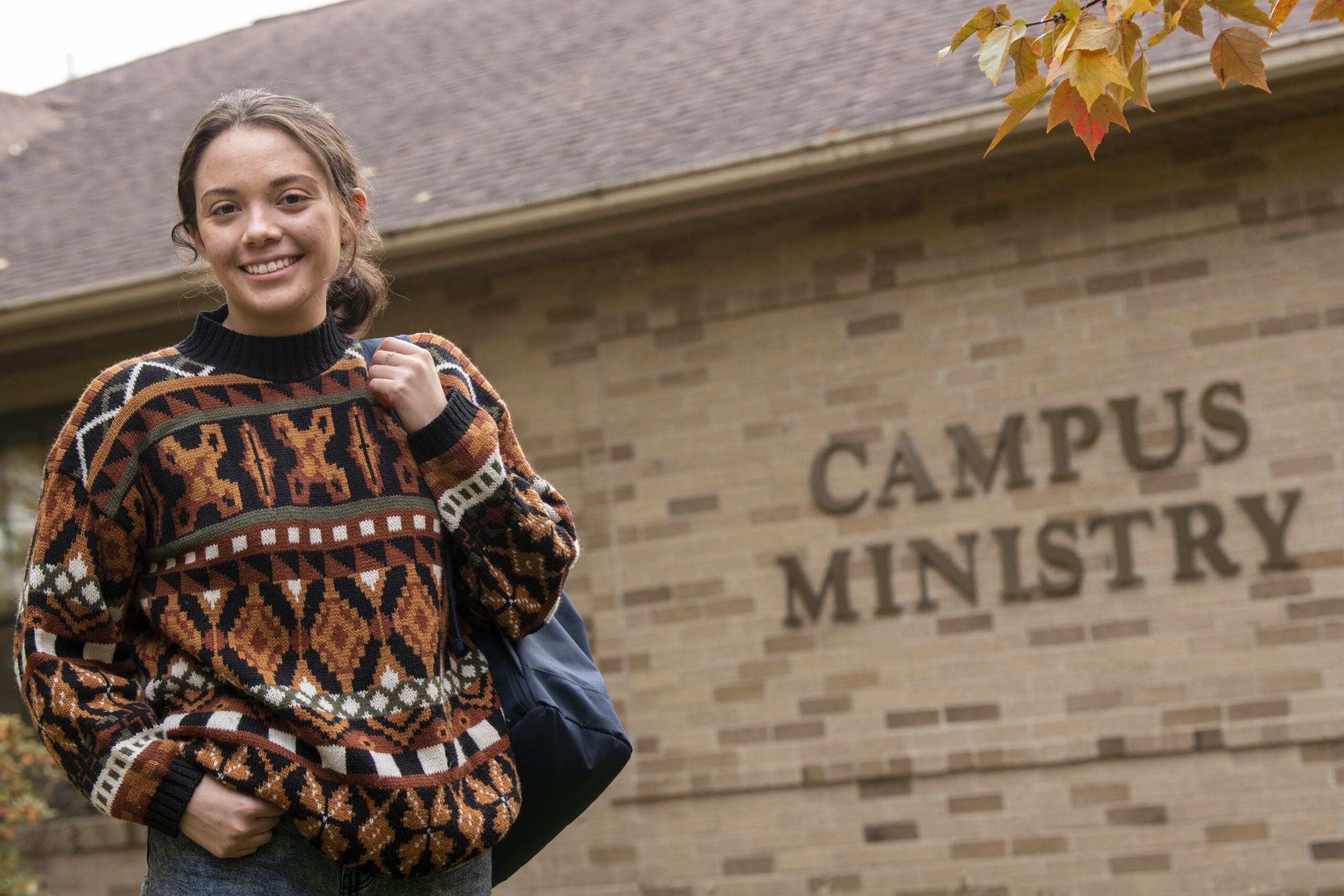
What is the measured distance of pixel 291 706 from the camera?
1971 mm

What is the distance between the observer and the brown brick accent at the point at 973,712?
566 cm

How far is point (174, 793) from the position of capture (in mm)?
1958

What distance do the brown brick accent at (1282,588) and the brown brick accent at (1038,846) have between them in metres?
1.15

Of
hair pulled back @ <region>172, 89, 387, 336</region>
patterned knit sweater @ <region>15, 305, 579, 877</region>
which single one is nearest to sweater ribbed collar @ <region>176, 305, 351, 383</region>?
patterned knit sweater @ <region>15, 305, 579, 877</region>

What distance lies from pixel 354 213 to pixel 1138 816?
13.7 ft

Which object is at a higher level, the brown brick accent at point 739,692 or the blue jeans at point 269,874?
the brown brick accent at point 739,692

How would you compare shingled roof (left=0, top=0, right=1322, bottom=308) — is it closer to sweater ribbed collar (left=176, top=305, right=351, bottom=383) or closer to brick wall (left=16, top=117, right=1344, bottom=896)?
brick wall (left=16, top=117, right=1344, bottom=896)

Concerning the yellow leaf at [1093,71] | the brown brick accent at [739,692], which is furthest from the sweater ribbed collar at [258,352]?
the brown brick accent at [739,692]

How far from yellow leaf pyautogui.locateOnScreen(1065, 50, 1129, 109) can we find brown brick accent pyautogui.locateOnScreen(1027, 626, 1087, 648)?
3.49m

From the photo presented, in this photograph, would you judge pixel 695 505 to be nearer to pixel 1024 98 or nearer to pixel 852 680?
pixel 852 680

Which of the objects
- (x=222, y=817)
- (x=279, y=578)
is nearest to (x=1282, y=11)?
(x=279, y=578)

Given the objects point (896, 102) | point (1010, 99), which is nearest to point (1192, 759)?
point (896, 102)

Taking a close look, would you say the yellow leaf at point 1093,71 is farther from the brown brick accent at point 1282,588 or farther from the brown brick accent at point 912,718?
the brown brick accent at point 912,718

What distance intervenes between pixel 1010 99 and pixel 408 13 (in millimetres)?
8273
